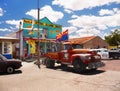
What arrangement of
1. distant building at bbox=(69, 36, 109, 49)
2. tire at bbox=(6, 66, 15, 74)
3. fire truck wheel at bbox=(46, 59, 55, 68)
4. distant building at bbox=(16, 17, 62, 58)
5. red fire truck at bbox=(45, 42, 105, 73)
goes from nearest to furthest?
red fire truck at bbox=(45, 42, 105, 73), tire at bbox=(6, 66, 15, 74), fire truck wheel at bbox=(46, 59, 55, 68), distant building at bbox=(16, 17, 62, 58), distant building at bbox=(69, 36, 109, 49)

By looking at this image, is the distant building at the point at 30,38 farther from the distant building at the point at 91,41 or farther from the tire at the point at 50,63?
the distant building at the point at 91,41

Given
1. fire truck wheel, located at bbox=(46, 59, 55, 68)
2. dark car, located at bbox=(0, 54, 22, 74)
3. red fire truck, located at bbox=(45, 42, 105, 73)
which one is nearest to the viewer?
red fire truck, located at bbox=(45, 42, 105, 73)

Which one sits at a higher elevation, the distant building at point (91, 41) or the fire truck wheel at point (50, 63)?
the distant building at point (91, 41)

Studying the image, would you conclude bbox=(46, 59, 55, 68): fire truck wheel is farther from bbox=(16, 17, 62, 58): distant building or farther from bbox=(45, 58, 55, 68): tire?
bbox=(16, 17, 62, 58): distant building

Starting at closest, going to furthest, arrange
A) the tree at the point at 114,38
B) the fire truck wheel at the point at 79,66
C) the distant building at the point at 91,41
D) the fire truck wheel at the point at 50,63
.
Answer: the fire truck wheel at the point at 79,66 < the fire truck wheel at the point at 50,63 < the distant building at the point at 91,41 < the tree at the point at 114,38

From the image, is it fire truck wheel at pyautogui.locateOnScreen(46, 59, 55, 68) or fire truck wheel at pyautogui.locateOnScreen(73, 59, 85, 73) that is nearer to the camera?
fire truck wheel at pyautogui.locateOnScreen(73, 59, 85, 73)

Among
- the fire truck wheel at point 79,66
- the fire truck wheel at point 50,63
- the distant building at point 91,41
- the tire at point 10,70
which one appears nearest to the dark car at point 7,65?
the tire at point 10,70

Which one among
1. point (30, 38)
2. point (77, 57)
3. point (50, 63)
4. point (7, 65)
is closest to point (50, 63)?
point (50, 63)

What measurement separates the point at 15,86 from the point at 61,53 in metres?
7.26

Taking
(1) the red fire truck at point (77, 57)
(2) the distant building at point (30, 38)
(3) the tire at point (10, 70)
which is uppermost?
(2) the distant building at point (30, 38)

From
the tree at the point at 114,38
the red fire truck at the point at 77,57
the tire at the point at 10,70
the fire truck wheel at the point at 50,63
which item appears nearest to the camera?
the red fire truck at the point at 77,57

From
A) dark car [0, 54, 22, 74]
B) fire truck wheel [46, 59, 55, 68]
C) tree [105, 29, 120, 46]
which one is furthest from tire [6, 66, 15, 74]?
tree [105, 29, 120, 46]

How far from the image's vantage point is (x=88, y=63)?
575 inches

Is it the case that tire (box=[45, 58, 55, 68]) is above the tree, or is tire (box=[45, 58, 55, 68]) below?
below
